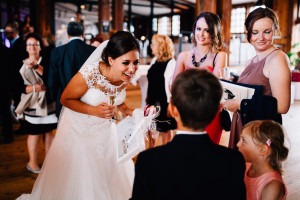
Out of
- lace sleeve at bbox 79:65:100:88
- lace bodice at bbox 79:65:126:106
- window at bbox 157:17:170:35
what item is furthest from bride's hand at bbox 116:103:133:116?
window at bbox 157:17:170:35

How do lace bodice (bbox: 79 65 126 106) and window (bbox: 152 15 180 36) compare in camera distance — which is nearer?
lace bodice (bbox: 79 65 126 106)

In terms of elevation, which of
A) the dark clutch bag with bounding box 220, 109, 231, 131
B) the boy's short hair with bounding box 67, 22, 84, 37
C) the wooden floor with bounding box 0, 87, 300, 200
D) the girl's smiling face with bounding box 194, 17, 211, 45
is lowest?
the wooden floor with bounding box 0, 87, 300, 200

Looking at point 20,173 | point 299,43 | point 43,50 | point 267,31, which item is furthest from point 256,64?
point 299,43

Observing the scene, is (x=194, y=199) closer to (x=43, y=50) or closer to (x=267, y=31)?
(x=267, y=31)

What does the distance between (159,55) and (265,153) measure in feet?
8.17

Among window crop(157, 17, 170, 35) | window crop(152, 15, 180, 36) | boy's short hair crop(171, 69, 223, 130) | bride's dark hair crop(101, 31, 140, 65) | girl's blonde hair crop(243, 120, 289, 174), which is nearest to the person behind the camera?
boy's short hair crop(171, 69, 223, 130)

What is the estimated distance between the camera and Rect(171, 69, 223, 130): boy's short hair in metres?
0.99

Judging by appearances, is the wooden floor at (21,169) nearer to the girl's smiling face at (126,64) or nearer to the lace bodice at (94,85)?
the girl's smiling face at (126,64)

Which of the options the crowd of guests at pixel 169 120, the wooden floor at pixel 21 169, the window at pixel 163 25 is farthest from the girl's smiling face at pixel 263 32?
the window at pixel 163 25

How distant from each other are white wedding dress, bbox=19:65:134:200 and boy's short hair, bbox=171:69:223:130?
116 centimetres

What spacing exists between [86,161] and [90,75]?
65cm

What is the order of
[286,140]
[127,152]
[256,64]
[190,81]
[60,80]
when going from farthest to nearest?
[60,80], [256,64], [286,140], [127,152], [190,81]

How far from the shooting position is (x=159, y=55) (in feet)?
12.6

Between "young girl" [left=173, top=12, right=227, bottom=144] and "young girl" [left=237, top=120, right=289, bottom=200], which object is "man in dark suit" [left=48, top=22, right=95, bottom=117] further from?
"young girl" [left=237, top=120, right=289, bottom=200]
